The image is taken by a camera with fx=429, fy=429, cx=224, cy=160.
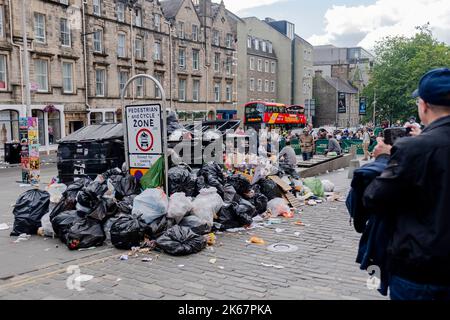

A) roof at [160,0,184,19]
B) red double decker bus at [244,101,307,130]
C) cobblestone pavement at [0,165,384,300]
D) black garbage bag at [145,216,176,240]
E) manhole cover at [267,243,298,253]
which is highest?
roof at [160,0,184,19]

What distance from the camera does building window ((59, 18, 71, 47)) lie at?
28978mm

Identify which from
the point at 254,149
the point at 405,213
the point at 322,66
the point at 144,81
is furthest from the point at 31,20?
the point at 322,66

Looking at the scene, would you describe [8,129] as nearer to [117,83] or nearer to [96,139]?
[117,83]

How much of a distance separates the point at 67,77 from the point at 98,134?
21.0m

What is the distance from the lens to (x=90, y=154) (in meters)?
10.4

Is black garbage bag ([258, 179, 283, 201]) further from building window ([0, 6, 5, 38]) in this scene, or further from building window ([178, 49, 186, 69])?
building window ([178, 49, 186, 69])

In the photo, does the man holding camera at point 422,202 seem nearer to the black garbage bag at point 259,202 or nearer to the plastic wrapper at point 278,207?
the black garbage bag at point 259,202

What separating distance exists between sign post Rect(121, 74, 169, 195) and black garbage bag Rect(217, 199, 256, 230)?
107 centimetres

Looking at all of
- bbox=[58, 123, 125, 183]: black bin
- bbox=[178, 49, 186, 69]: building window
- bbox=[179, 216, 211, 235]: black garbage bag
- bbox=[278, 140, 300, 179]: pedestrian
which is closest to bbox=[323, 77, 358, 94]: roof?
bbox=[178, 49, 186, 69]: building window

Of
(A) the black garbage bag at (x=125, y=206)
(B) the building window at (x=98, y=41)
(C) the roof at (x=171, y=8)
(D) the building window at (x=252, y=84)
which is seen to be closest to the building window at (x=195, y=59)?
(C) the roof at (x=171, y=8)

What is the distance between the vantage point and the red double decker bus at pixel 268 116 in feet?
136

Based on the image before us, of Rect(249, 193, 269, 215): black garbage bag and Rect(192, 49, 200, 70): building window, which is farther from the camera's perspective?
Rect(192, 49, 200, 70): building window

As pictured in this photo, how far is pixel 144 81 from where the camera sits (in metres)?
36.3

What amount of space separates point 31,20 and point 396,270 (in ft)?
95.6
